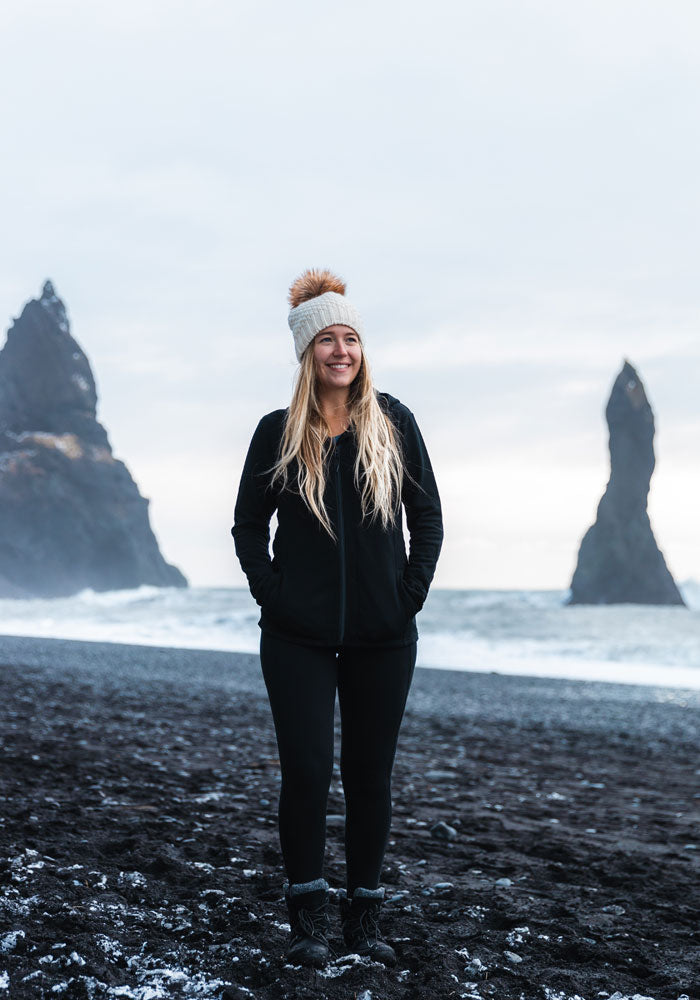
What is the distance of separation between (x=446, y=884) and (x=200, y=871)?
1229mm

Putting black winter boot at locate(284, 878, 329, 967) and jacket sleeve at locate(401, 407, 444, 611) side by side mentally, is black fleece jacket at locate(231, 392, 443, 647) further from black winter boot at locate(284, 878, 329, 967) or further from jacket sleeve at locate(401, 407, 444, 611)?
black winter boot at locate(284, 878, 329, 967)

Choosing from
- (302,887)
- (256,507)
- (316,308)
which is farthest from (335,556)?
(302,887)

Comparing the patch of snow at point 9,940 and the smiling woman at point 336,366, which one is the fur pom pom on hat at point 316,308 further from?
the patch of snow at point 9,940

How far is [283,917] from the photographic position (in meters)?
3.50

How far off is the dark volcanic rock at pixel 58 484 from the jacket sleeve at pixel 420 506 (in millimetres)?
93417

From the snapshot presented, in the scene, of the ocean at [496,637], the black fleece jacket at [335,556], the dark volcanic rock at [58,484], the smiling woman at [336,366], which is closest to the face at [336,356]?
the smiling woman at [336,366]

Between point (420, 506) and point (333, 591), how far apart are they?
0.53 m

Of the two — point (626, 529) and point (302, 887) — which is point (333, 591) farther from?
point (626, 529)

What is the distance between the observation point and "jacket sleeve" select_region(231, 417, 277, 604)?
3.16 meters

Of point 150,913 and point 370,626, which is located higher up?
point 370,626

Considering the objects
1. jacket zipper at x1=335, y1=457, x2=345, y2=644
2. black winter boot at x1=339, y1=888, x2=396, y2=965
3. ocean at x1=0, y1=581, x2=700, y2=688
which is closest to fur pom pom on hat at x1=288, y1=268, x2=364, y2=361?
jacket zipper at x1=335, y1=457, x2=345, y2=644

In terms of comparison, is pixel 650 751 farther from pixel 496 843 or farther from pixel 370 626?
pixel 370 626

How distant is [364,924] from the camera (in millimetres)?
3166

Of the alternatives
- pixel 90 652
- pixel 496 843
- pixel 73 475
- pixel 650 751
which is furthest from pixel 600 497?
pixel 496 843
